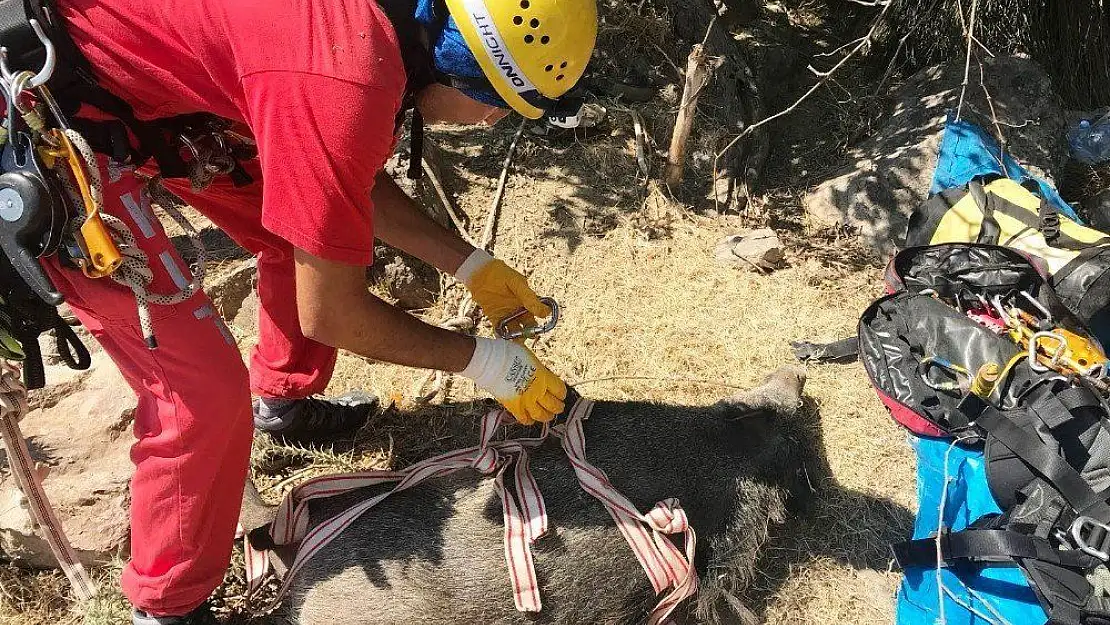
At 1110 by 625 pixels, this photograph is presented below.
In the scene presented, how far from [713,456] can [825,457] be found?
1039 millimetres

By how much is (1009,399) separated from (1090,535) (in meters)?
0.85

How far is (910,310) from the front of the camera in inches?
160

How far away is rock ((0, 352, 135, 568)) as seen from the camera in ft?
9.49

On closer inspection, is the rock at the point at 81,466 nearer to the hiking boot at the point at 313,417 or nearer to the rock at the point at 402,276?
the hiking boot at the point at 313,417

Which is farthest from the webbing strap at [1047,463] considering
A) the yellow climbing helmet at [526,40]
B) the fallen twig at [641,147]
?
the fallen twig at [641,147]

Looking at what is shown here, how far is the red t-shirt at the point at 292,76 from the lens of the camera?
1713mm

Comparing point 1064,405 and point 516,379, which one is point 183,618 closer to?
point 516,379

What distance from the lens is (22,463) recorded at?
2.40 meters

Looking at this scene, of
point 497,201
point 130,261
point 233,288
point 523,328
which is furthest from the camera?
point 497,201

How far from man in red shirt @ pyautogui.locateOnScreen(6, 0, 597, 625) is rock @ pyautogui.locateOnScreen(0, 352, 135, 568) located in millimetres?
792

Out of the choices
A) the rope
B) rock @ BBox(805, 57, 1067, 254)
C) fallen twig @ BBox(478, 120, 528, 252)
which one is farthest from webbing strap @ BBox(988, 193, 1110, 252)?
the rope

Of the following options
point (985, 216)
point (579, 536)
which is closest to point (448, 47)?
point (579, 536)

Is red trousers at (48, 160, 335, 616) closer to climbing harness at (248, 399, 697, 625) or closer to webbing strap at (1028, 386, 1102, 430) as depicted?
climbing harness at (248, 399, 697, 625)

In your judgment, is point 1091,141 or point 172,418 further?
point 1091,141
